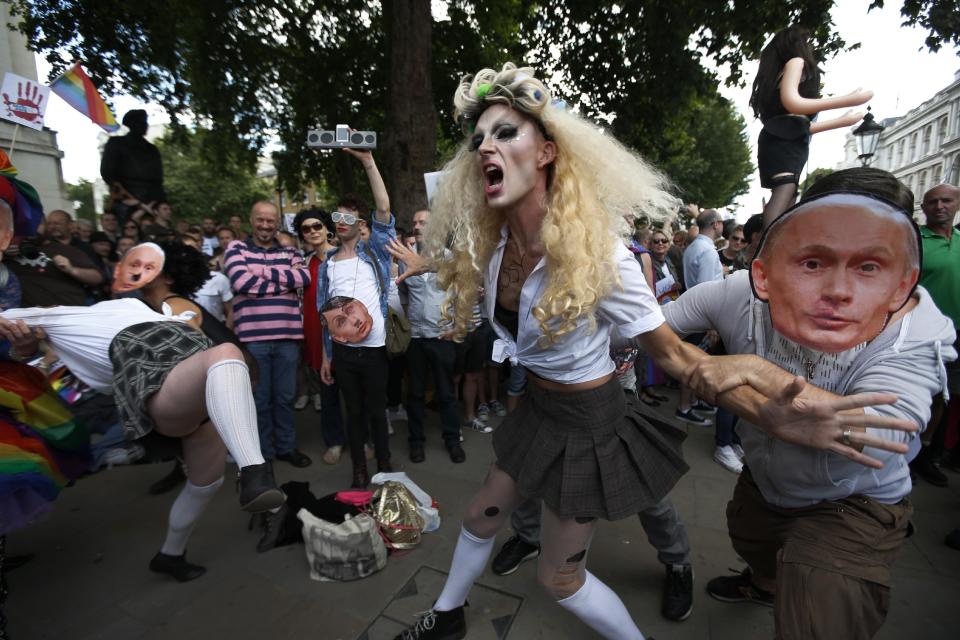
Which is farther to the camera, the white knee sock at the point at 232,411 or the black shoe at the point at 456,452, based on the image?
the black shoe at the point at 456,452

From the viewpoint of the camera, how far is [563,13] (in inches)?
368

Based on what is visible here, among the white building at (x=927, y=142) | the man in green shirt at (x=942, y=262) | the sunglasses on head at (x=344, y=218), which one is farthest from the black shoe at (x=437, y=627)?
the white building at (x=927, y=142)

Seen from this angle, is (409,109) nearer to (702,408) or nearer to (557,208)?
(702,408)

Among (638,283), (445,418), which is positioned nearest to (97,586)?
(445,418)

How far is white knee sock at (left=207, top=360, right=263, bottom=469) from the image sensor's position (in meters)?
1.80

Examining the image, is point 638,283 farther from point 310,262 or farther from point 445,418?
point 310,262

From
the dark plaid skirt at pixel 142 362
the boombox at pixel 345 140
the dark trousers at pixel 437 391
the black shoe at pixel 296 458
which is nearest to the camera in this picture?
the dark plaid skirt at pixel 142 362

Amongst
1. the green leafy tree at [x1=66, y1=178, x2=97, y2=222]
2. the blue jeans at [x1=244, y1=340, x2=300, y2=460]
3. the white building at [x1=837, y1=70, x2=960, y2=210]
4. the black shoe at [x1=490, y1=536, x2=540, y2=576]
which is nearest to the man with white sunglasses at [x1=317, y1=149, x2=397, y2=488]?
the blue jeans at [x1=244, y1=340, x2=300, y2=460]

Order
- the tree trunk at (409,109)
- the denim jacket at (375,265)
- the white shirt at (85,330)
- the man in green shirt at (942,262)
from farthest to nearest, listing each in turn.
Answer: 1. the tree trunk at (409,109)
2. the denim jacket at (375,265)
3. the man in green shirt at (942,262)
4. the white shirt at (85,330)

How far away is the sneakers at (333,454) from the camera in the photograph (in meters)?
4.14

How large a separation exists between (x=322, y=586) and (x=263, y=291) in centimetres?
224

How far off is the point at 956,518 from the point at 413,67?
7.00 m

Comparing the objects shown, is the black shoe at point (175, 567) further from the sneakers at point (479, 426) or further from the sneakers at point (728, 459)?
the sneakers at point (728, 459)

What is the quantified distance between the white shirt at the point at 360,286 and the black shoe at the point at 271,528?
123cm
